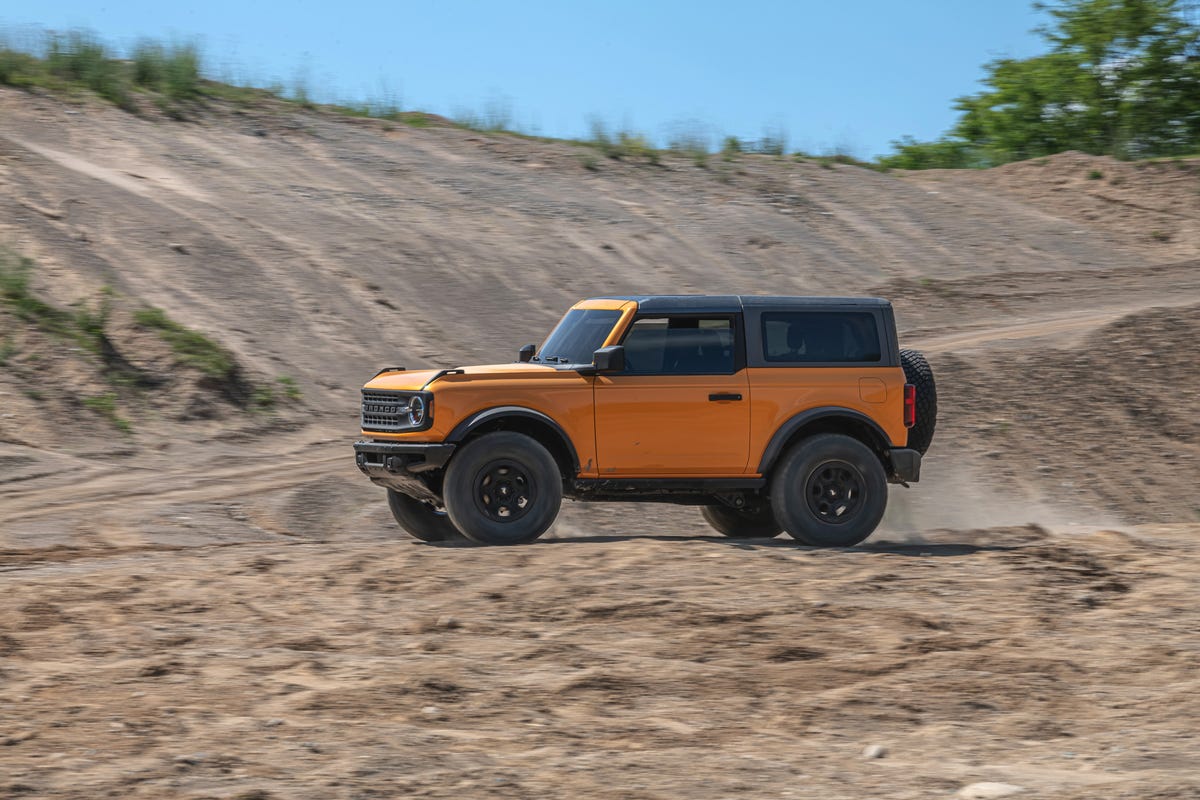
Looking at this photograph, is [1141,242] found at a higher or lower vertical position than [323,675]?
higher

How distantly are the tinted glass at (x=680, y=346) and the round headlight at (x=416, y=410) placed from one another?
1582mm

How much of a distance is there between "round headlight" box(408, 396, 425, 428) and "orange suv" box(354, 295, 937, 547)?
0.04 feet

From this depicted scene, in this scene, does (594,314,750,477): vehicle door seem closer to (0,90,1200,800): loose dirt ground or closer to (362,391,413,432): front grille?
(0,90,1200,800): loose dirt ground

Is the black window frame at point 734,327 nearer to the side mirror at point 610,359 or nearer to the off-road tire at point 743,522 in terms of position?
the side mirror at point 610,359

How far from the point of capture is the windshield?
1125 cm

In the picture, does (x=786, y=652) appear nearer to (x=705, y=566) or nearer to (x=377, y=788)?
(x=705, y=566)

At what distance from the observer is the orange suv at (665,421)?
1077cm

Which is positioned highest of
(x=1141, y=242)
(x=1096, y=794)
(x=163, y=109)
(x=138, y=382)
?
(x=163, y=109)

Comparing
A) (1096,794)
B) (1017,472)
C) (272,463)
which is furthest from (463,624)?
(1017,472)

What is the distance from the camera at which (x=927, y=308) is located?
25.7m

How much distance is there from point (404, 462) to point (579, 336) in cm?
176

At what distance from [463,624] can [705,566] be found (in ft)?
7.20

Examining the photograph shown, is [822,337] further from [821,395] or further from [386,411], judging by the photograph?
[386,411]

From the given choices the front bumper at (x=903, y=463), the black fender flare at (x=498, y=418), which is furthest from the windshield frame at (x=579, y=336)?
the front bumper at (x=903, y=463)
